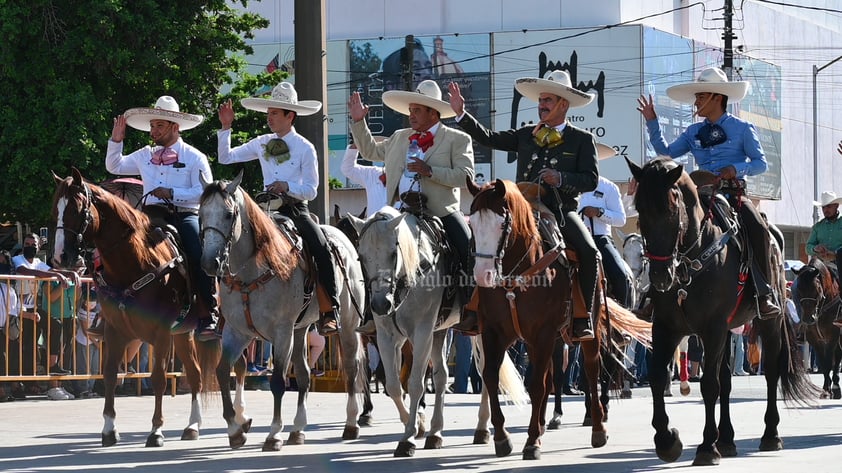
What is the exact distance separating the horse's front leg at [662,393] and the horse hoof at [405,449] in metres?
2.04

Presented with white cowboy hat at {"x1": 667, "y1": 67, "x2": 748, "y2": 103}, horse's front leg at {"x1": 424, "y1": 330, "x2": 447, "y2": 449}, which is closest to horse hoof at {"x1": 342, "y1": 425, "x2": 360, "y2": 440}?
horse's front leg at {"x1": 424, "y1": 330, "x2": 447, "y2": 449}

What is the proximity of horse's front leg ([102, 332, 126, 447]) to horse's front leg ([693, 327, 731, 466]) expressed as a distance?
5.27 meters

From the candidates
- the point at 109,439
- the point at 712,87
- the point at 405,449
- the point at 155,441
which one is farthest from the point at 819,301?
the point at 109,439

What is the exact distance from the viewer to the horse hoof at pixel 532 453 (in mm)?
11109

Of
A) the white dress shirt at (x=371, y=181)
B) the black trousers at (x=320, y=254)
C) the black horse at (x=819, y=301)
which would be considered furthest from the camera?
the black horse at (x=819, y=301)

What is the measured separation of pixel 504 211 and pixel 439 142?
6.57 feet

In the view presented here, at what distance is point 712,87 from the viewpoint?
12.3 metres

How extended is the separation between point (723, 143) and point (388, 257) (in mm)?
A: 3165

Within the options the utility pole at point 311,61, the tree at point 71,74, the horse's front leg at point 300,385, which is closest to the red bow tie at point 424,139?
the utility pole at point 311,61

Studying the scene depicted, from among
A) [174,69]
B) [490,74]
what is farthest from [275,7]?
[174,69]

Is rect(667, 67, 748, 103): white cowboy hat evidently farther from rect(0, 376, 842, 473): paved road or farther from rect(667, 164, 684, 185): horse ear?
rect(0, 376, 842, 473): paved road

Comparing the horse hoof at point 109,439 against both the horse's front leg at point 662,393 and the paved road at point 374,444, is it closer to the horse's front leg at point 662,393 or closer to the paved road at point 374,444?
the paved road at point 374,444

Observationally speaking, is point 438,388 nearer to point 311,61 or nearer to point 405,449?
point 405,449

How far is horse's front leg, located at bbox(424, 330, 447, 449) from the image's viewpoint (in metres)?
12.3
